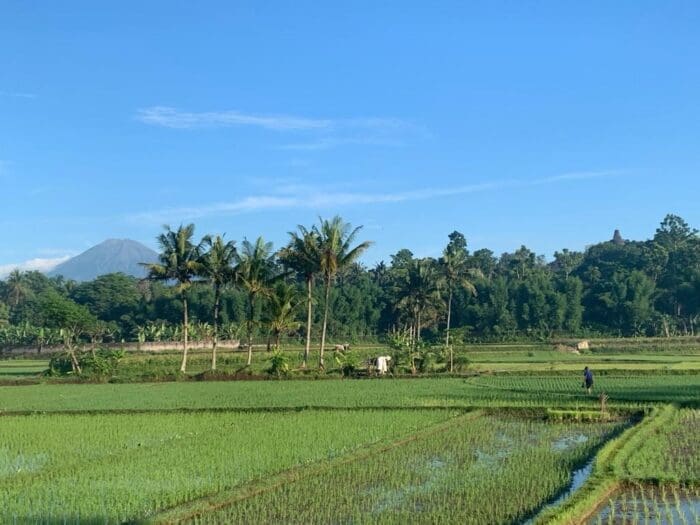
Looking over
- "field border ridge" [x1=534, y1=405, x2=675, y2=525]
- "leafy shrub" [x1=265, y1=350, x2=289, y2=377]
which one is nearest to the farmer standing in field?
"field border ridge" [x1=534, y1=405, x2=675, y2=525]

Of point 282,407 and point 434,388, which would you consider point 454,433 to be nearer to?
point 282,407

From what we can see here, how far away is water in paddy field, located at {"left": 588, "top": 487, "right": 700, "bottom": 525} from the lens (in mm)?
8383

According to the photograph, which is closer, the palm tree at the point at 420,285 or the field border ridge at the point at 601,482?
the field border ridge at the point at 601,482

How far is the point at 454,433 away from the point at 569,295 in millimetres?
54411

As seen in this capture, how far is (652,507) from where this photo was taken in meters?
8.96

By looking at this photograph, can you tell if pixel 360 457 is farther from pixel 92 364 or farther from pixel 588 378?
pixel 92 364

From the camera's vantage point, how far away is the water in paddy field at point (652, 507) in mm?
8383

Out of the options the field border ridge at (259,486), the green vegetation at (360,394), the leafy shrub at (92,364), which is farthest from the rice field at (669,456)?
the leafy shrub at (92,364)

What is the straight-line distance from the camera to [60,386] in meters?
30.4

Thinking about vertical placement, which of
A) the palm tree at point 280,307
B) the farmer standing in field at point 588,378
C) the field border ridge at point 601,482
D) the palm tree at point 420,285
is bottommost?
the field border ridge at point 601,482

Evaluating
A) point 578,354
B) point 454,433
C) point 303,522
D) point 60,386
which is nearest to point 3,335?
point 60,386

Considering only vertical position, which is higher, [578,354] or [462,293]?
[462,293]

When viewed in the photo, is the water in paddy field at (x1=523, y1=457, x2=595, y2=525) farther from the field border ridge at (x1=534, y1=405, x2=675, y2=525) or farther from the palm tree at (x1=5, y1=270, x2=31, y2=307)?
the palm tree at (x1=5, y1=270, x2=31, y2=307)

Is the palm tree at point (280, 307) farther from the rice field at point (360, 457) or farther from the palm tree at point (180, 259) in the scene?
the rice field at point (360, 457)
